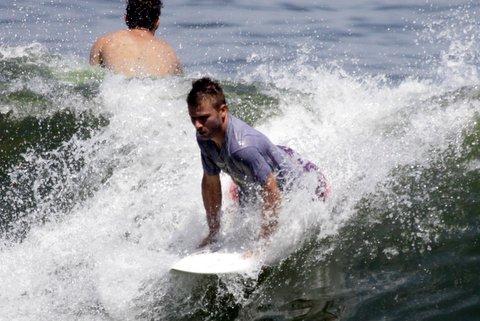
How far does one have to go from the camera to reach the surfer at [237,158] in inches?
231

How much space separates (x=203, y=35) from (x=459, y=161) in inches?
332

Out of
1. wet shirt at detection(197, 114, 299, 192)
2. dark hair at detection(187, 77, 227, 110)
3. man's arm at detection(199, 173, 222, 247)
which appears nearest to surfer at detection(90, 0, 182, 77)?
man's arm at detection(199, 173, 222, 247)

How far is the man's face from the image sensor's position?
19.1ft

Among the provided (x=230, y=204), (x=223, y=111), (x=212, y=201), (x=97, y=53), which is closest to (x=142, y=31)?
(x=97, y=53)

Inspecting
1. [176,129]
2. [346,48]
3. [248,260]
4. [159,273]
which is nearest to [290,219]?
[248,260]

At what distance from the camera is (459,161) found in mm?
7297

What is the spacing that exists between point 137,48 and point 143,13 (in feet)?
1.12

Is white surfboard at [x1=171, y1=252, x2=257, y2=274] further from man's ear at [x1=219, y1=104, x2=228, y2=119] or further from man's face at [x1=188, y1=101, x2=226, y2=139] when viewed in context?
man's ear at [x1=219, y1=104, x2=228, y2=119]

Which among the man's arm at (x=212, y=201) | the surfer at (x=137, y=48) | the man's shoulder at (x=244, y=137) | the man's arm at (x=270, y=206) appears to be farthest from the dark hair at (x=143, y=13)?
the man's arm at (x=270, y=206)

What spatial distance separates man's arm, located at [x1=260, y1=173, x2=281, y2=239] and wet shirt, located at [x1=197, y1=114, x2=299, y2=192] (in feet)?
0.17

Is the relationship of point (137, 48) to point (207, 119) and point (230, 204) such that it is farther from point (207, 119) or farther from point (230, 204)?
point (207, 119)

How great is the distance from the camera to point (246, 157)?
5.98 meters

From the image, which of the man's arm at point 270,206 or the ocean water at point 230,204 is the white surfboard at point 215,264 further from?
the man's arm at point 270,206

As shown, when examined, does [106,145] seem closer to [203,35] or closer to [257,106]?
[257,106]
